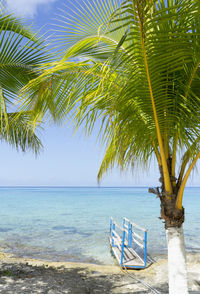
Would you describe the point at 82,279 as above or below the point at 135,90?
below

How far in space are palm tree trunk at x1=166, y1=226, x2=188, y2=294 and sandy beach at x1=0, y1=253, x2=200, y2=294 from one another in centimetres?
356

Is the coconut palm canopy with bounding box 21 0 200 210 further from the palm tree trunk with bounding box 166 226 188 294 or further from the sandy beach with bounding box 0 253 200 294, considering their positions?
the sandy beach with bounding box 0 253 200 294

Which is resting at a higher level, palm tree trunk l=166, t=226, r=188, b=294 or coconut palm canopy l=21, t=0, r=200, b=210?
coconut palm canopy l=21, t=0, r=200, b=210

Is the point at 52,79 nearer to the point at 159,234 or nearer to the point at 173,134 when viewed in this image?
the point at 173,134

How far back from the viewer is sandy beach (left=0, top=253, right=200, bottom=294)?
6.16 meters

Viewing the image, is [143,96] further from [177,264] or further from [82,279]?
[82,279]

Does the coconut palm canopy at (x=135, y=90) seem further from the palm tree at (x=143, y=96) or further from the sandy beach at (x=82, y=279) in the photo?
the sandy beach at (x=82, y=279)

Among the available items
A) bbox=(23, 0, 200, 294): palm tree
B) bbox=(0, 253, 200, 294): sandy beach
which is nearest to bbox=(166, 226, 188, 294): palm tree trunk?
bbox=(23, 0, 200, 294): palm tree

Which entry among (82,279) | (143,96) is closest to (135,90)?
(143,96)

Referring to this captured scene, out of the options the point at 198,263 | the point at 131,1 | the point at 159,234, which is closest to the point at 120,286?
the point at 198,263

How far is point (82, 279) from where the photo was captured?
7.15 meters

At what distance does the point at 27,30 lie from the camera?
15.2 feet

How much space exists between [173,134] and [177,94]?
58cm

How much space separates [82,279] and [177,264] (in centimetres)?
497
